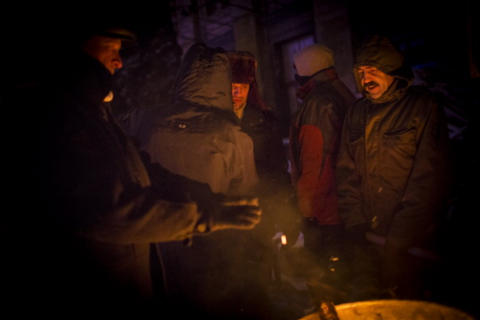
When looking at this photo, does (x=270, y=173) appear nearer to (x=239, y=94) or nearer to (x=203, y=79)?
(x=239, y=94)

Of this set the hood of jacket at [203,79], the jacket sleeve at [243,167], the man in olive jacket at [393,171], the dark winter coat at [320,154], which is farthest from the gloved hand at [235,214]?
the dark winter coat at [320,154]

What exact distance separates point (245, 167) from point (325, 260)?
1.49m

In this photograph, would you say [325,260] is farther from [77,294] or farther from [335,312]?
[77,294]

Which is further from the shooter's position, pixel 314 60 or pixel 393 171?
pixel 314 60

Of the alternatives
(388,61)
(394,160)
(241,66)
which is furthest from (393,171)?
(241,66)

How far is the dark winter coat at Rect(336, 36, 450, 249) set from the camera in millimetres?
2496

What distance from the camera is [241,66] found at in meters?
3.81

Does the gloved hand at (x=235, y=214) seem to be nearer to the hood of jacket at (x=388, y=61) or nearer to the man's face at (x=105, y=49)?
the man's face at (x=105, y=49)

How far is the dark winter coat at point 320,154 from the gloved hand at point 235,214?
1766 mm

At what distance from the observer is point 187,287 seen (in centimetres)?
231

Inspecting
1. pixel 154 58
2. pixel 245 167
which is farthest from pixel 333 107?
pixel 154 58

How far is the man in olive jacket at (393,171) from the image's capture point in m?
2.50

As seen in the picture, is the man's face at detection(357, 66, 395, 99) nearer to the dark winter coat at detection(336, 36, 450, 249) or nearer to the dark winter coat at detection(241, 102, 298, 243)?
the dark winter coat at detection(336, 36, 450, 249)

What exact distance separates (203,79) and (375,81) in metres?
1.63
